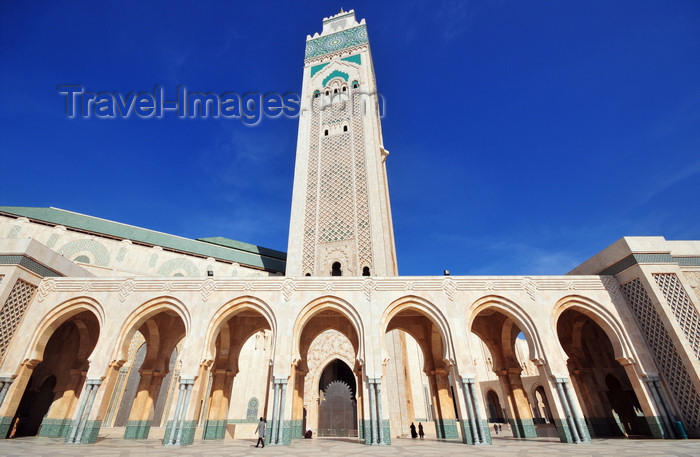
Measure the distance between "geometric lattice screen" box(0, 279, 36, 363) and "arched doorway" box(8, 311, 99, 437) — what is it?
2.11m

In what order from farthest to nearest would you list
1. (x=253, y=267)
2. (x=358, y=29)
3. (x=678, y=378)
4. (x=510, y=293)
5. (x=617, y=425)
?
(x=358, y=29) < (x=253, y=267) < (x=617, y=425) < (x=510, y=293) < (x=678, y=378)

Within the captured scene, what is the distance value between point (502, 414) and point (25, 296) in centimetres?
2821

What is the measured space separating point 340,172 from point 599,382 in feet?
45.8

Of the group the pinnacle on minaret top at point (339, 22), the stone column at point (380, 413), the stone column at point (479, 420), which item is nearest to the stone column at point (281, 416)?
the stone column at point (380, 413)

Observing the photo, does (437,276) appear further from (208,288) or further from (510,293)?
(208,288)

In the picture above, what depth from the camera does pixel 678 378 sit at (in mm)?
7891

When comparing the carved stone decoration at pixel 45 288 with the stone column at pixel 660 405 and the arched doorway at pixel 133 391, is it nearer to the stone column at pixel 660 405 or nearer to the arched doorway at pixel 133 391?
the arched doorway at pixel 133 391

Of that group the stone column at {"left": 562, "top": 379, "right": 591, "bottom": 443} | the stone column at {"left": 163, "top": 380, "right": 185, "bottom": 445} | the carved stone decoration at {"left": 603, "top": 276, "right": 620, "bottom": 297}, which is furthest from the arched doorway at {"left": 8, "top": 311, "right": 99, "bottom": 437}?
the carved stone decoration at {"left": 603, "top": 276, "right": 620, "bottom": 297}

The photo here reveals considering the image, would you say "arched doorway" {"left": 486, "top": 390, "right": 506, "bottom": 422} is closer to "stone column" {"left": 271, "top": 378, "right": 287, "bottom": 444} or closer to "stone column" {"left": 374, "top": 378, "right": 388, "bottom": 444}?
"stone column" {"left": 374, "top": 378, "right": 388, "bottom": 444}

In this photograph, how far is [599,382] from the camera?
1056cm

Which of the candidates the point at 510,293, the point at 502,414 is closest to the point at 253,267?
the point at 510,293

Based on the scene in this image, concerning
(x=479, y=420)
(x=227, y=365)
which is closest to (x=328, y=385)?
(x=227, y=365)

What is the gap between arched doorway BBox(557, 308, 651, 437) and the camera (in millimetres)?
10250

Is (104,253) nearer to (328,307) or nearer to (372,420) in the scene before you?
(328,307)
